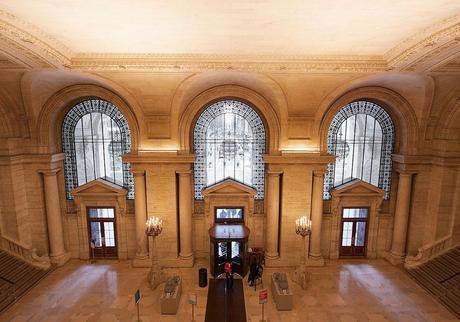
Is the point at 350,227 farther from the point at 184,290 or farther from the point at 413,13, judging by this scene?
the point at 413,13

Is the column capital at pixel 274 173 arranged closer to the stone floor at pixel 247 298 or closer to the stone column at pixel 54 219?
the stone floor at pixel 247 298

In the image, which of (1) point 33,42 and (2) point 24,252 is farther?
(2) point 24,252

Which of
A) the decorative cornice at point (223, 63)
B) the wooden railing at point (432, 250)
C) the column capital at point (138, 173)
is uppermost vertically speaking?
the decorative cornice at point (223, 63)

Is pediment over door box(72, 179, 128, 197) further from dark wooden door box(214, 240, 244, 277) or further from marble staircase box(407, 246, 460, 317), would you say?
→ marble staircase box(407, 246, 460, 317)

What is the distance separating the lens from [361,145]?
1248 centimetres

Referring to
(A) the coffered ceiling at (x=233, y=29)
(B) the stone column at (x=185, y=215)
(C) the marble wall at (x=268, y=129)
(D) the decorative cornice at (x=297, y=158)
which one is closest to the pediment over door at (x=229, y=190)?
(B) the stone column at (x=185, y=215)

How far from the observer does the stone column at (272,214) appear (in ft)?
37.8

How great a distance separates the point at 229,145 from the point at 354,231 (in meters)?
6.69

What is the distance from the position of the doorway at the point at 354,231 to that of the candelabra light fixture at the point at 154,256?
25.5ft

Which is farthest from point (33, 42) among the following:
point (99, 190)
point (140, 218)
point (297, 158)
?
point (297, 158)

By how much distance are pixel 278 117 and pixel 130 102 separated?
5.60m

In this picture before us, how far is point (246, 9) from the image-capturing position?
18.1ft

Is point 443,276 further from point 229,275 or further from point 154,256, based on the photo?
point 154,256

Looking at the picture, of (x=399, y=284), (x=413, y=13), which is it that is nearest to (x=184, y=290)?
(x=399, y=284)
